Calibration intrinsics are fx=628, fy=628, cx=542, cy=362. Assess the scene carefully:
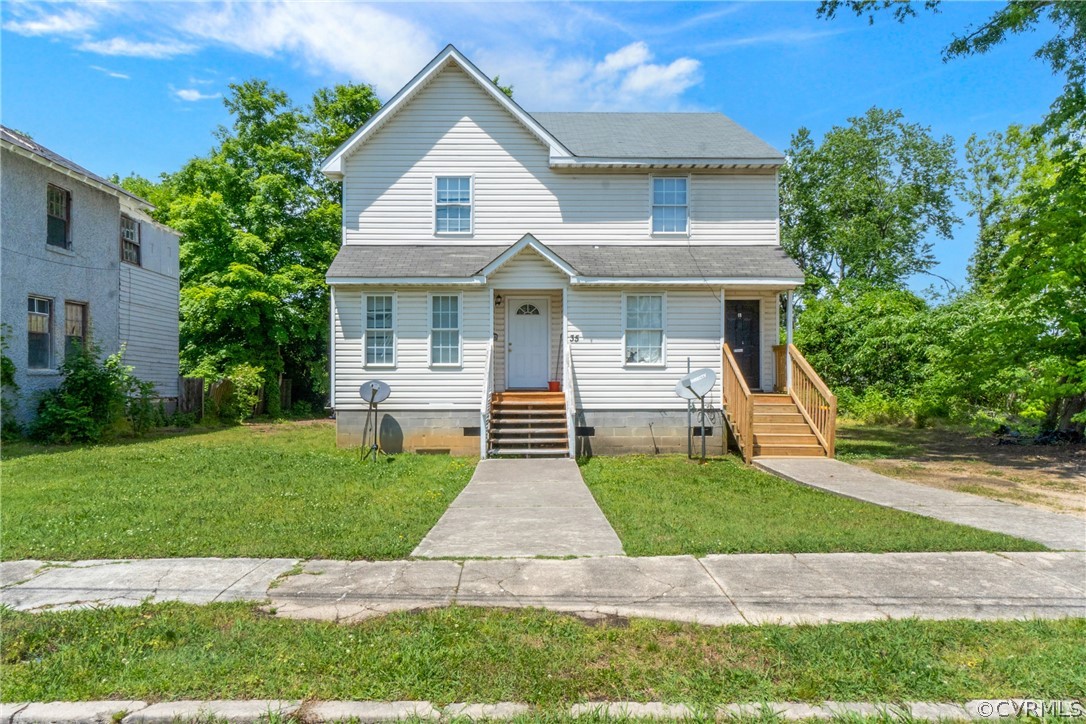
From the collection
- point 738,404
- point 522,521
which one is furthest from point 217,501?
point 738,404

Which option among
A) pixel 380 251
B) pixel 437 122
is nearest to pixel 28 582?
pixel 380 251

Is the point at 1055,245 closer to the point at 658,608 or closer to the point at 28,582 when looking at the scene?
the point at 658,608

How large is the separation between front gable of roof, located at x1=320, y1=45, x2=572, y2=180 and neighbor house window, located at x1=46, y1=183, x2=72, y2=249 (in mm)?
7371

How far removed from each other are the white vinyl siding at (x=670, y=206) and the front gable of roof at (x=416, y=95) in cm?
232

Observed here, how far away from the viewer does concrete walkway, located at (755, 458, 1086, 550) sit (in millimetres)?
6703

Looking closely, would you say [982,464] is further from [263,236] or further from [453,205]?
[263,236]

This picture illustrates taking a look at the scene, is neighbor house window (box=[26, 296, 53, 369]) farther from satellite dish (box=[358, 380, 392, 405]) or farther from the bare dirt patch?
the bare dirt patch

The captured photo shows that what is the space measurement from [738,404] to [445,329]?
630 cm

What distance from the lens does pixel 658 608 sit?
15.0 feet

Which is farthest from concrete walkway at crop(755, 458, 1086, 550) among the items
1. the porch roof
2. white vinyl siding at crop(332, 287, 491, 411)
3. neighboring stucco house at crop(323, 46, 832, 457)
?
white vinyl siding at crop(332, 287, 491, 411)

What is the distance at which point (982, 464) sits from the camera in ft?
39.1

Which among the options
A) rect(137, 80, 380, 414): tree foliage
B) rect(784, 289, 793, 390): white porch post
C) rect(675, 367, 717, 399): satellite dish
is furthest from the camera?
rect(137, 80, 380, 414): tree foliage

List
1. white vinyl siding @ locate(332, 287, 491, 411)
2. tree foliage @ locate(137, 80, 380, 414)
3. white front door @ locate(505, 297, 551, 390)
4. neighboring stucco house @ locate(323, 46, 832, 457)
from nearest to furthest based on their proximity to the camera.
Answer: neighboring stucco house @ locate(323, 46, 832, 457), white vinyl siding @ locate(332, 287, 491, 411), white front door @ locate(505, 297, 551, 390), tree foliage @ locate(137, 80, 380, 414)

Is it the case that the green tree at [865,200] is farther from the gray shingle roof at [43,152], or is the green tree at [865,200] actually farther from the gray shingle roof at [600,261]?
the gray shingle roof at [43,152]
